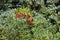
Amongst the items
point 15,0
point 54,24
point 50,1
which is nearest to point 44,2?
point 50,1

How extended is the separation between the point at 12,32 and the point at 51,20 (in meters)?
1.62

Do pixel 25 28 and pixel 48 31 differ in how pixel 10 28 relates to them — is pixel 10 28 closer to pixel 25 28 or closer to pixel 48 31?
pixel 25 28

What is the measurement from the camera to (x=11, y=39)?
4750 millimetres

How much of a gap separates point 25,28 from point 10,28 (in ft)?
1.17

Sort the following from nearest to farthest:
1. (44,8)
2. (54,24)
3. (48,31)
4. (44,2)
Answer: (48,31) < (54,24) < (44,8) < (44,2)

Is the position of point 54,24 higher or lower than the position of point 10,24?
lower

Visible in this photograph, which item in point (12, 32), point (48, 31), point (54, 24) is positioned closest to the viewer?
point (12, 32)

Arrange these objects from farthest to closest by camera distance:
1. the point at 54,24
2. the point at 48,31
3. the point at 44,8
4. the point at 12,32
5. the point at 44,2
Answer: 1. the point at 44,2
2. the point at 44,8
3. the point at 54,24
4. the point at 48,31
5. the point at 12,32

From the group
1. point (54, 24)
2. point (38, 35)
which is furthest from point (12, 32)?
point (54, 24)

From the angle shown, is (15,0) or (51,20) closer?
(51,20)

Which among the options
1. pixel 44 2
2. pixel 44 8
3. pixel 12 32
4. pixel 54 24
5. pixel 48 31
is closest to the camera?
A: pixel 12 32

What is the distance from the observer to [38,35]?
4699 mm

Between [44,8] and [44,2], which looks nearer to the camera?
[44,8]

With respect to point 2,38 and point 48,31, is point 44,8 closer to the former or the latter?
point 48,31
